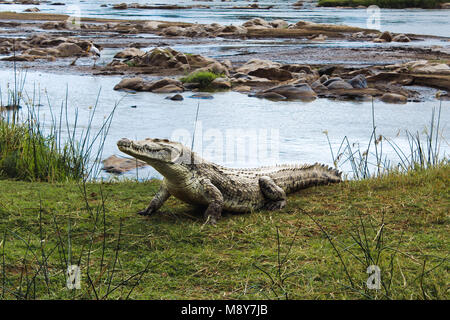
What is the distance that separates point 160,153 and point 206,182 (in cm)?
55

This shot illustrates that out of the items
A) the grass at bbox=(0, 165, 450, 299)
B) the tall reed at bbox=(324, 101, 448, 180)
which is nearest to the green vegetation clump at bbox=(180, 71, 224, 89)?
the tall reed at bbox=(324, 101, 448, 180)

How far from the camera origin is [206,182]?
5461 mm

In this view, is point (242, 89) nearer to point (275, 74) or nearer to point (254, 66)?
point (275, 74)

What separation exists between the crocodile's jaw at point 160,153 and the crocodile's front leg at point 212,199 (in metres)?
0.24

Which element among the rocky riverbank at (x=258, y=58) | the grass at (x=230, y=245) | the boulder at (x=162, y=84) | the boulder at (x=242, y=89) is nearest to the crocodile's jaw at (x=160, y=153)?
the grass at (x=230, y=245)

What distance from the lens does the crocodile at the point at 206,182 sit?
5.16 m

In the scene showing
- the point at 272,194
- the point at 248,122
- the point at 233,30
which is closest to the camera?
the point at 272,194

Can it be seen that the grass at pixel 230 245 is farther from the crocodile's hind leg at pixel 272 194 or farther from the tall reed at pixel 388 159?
the tall reed at pixel 388 159

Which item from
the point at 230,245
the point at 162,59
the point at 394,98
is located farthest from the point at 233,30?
the point at 230,245

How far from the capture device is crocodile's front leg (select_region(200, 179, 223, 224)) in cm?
536

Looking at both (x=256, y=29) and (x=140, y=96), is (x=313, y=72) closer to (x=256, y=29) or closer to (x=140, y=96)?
(x=140, y=96)

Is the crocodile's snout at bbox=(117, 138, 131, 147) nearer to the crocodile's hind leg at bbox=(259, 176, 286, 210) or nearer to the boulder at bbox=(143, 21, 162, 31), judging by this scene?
the crocodile's hind leg at bbox=(259, 176, 286, 210)

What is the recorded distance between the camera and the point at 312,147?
1043 cm

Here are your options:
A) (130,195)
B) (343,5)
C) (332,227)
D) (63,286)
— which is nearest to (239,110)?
(130,195)
